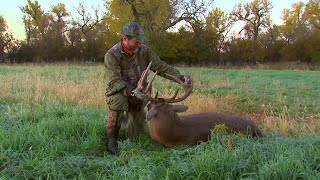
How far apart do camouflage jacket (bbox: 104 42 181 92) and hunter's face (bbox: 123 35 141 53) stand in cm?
13

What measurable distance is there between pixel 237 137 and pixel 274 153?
2.31ft

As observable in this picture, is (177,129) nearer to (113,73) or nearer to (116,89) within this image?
(116,89)

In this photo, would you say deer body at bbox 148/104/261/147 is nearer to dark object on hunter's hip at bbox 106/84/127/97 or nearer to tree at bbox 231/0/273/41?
dark object on hunter's hip at bbox 106/84/127/97

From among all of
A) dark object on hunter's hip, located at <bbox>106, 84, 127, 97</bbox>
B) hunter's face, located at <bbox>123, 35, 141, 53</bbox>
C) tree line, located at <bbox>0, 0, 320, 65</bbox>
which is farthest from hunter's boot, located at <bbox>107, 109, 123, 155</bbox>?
tree line, located at <bbox>0, 0, 320, 65</bbox>

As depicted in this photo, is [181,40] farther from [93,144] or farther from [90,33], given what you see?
[93,144]

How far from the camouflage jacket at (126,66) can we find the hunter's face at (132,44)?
13 centimetres

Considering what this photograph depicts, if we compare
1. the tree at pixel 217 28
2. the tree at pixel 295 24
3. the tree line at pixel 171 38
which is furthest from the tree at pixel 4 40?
the tree at pixel 295 24

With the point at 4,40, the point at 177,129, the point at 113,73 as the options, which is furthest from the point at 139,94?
the point at 4,40

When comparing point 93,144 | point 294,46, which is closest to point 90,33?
point 294,46

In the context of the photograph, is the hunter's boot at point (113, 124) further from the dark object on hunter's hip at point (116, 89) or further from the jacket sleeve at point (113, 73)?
the jacket sleeve at point (113, 73)

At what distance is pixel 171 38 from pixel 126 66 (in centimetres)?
2998

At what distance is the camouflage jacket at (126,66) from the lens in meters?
4.79

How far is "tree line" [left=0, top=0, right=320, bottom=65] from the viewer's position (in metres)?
30.9

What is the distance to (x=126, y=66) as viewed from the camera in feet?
16.6
